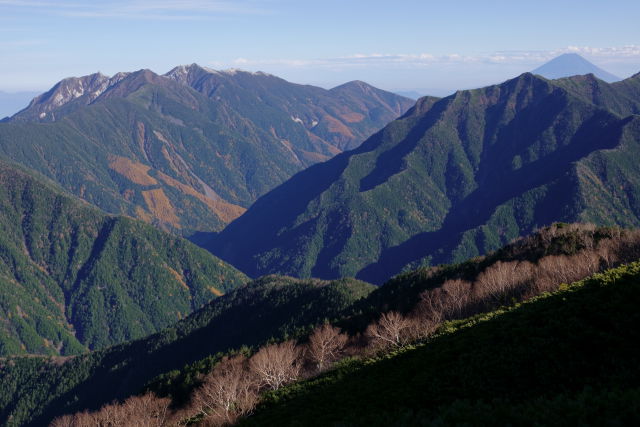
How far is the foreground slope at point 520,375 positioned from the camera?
3416 cm

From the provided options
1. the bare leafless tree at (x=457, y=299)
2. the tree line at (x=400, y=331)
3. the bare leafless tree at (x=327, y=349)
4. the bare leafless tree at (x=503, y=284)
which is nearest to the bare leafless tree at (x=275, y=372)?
the tree line at (x=400, y=331)

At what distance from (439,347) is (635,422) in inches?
1218

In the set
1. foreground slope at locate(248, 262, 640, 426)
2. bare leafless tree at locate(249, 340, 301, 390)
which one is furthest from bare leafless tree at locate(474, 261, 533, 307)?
foreground slope at locate(248, 262, 640, 426)

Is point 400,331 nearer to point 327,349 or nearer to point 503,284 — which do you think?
point 327,349

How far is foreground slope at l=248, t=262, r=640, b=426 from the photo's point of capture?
3416 centimetres

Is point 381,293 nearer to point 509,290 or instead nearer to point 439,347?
point 509,290

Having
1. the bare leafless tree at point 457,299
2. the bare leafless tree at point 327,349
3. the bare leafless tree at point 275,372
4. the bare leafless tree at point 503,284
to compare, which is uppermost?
the bare leafless tree at point 503,284

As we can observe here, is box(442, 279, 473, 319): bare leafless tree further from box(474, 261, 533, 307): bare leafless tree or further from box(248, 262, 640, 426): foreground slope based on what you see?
box(248, 262, 640, 426): foreground slope

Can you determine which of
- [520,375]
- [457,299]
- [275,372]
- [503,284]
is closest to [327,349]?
[275,372]

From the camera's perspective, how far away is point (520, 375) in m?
44.9

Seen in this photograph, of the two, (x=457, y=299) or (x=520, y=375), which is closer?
(x=520, y=375)

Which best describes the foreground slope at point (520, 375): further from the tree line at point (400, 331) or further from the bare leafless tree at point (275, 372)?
the bare leafless tree at point (275, 372)

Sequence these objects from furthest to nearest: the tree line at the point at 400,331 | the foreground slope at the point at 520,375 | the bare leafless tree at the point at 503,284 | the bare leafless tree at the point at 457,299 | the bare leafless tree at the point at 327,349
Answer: the bare leafless tree at the point at 457,299 < the bare leafless tree at the point at 327,349 < the bare leafless tree at the point at 503,284 < the tree line at the point at 400,331 < the foreground slope at the point at 520,375

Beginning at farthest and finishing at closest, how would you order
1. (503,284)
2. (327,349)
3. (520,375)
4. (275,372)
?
(327,349) < (503,284) < (275,372) < (520,375)
